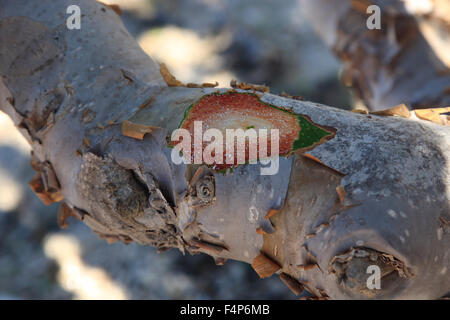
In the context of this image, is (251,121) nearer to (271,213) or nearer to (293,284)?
(271,213)

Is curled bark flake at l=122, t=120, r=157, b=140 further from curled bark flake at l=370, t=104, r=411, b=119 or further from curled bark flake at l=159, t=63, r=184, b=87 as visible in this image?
curled bark flake at l=370, t=104, r=411, b=119

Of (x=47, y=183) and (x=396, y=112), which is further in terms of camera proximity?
(x=47, y=183)

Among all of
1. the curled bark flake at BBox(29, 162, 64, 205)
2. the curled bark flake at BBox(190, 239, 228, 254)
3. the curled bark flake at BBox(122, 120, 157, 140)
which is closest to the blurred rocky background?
the curled bark flake at BBox(29, 162, 64, 205)

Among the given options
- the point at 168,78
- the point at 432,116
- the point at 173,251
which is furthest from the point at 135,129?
the point at 173,251

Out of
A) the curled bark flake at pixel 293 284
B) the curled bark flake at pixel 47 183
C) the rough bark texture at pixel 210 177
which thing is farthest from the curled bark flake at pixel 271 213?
the curled bark flake at pixel 47 183

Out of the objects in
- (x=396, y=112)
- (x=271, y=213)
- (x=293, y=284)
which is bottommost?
(x=293, y=284)

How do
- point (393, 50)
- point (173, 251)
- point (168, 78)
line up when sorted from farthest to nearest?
point (173, 251)
point (393, 50)
point (168, 78)

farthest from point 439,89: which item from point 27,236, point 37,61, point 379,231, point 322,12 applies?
point 27,236
